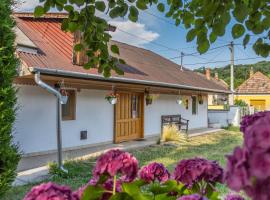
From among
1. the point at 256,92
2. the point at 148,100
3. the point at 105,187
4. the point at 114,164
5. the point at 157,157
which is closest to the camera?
the point at 114,164

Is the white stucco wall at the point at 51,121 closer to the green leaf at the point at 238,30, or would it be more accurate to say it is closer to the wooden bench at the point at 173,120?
the wooden bench at the point at 173,120

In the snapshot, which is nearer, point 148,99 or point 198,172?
point 198,172

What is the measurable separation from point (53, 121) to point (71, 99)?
115cm

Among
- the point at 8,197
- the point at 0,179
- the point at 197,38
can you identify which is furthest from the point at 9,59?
the point at 197,38

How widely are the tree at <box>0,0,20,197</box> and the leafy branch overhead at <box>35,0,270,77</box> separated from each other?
3738 mm

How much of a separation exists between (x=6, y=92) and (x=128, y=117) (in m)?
9.61

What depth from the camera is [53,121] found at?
37.7ft

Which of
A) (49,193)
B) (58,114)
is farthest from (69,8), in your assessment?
(58,114)

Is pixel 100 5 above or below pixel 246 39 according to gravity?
above

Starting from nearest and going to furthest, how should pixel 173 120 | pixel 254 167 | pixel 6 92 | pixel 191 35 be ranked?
pixel 254 167, pixel 191 35, pixel 6 92, pixel 173 120

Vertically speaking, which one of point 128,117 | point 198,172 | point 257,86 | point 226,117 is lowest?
point 226,117

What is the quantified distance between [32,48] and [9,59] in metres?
4.94

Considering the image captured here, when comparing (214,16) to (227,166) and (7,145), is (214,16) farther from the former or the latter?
(7,145)

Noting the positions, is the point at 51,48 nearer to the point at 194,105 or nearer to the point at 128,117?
the point at 128,117
